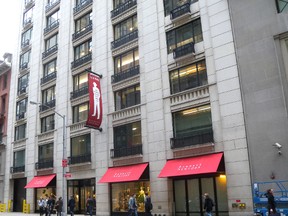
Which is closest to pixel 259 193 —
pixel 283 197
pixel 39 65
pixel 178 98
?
pixel 283 197

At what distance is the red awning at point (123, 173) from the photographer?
1061 inches

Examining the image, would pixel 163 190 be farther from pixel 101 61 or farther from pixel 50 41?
pixel 50 41

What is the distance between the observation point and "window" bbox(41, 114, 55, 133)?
38812 mm

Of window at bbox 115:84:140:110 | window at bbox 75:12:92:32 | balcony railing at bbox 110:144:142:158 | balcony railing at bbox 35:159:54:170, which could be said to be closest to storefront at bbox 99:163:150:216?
balcony railing at bbox 110:144:142:158

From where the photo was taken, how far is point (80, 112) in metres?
35.3

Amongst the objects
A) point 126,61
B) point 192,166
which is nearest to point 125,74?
point 126,61

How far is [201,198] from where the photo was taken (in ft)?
80.3

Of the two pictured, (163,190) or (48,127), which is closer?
(163,190)

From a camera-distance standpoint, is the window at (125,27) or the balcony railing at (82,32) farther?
the balcony railing at (82,32)

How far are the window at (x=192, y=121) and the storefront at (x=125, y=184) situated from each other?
411cm

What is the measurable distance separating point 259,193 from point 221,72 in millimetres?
8849

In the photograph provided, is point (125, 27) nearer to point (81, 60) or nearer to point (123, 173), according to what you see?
point (81, 60)

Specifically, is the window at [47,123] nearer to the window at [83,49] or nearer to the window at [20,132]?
the window at [20,132]

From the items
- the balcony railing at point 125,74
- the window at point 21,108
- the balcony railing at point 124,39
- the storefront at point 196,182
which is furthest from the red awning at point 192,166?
the window at point 21,108
